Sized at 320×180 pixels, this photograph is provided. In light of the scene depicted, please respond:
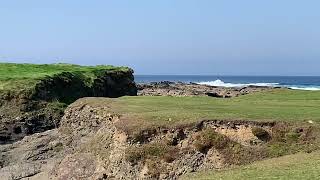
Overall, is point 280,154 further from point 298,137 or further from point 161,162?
point 161,162

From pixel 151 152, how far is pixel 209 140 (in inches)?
95.4

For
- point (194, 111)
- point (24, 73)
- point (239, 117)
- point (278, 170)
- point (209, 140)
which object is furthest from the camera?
point (24, 73)

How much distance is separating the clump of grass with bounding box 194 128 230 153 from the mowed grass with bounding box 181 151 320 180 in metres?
2.11

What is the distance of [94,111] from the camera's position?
32.0 meters

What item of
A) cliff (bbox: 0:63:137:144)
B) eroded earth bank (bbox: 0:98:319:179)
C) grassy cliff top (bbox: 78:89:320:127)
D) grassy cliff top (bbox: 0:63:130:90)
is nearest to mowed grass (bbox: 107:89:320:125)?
grassy cliff top (bbox: 78:89:320:127)

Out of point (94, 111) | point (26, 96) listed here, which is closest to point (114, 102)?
point (94, 111)

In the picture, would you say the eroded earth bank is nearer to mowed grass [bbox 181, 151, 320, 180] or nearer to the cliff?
mowed grass [bbox 181, 151, 320, 180]

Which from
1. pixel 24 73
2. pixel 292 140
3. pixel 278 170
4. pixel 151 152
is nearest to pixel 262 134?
pixel 292 140

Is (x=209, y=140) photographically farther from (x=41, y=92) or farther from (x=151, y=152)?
(x=41, y=92)

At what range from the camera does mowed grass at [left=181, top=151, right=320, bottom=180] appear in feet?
60.1

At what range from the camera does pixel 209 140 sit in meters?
24.0

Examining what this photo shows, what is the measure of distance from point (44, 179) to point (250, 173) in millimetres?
12279

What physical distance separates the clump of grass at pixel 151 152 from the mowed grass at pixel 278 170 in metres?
2.76

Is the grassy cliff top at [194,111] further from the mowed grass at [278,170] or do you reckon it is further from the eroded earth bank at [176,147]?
the mowed grass at [278,170]
